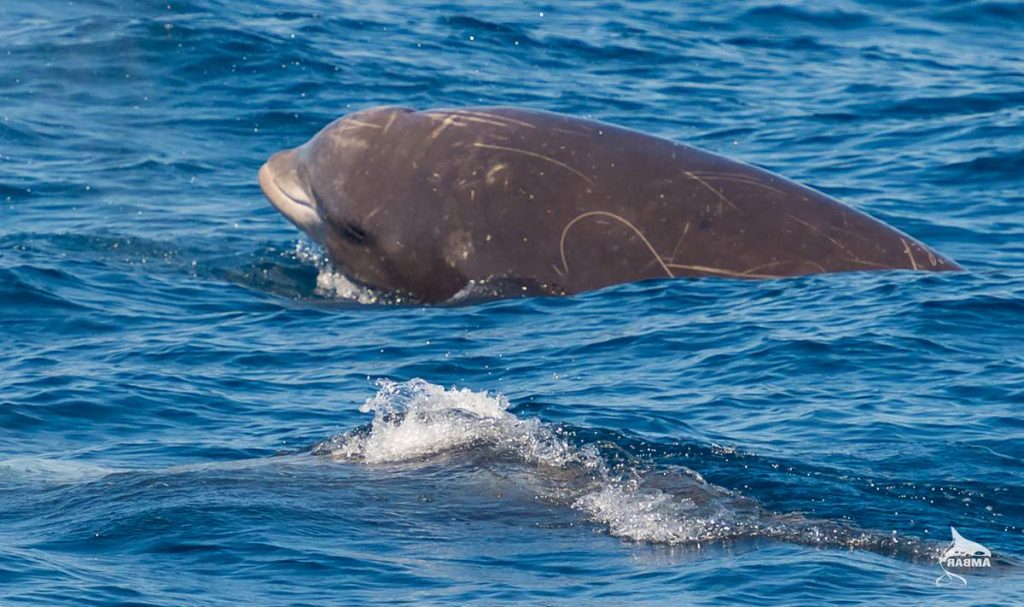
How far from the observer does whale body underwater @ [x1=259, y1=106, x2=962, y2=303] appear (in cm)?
1441

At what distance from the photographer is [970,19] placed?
28.0 metres

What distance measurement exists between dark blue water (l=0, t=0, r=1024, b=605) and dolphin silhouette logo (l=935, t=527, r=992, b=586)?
0.26ft

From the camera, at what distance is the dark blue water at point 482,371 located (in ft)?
27.9

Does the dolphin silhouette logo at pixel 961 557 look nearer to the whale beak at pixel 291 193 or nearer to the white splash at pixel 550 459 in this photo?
the white splash at pixel 550 459

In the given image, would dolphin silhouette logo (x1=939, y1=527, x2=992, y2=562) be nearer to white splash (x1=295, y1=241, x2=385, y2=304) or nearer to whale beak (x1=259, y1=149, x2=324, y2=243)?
white splash (x1=295, y1=241, x2=385, y2=304)

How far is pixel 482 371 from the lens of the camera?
1295 cm

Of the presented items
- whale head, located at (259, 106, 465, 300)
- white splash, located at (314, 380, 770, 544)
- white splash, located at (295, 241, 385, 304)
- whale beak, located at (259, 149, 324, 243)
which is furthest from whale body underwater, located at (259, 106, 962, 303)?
white splash, located at (314, 380, 770, 544)

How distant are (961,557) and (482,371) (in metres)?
5.16

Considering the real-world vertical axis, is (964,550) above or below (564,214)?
below

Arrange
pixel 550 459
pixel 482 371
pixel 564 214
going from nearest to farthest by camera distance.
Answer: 1. pixel 550 459
2. pixel 482 371
3. pixel 564 214

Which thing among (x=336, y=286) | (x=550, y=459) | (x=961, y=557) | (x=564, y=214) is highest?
(x=564, y=214)

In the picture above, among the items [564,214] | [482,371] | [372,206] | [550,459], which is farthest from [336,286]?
[550,459]

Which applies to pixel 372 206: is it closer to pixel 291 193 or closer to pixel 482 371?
pixel 291 193

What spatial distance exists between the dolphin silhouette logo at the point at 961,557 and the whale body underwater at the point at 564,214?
587cm
